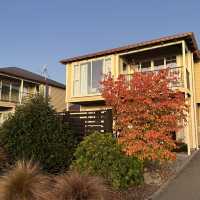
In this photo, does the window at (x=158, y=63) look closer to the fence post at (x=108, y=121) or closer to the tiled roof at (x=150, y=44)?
the tiled roof at (x=150, y=44)

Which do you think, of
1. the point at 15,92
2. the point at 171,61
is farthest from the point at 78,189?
the point at 15,92

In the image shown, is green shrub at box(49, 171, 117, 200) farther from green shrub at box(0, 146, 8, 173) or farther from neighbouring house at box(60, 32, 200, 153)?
neighbouring house at box(60, 32, 200, 153)

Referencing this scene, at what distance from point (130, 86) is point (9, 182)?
492cm

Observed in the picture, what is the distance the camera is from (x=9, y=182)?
561cm

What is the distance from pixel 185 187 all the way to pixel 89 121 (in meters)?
4.70

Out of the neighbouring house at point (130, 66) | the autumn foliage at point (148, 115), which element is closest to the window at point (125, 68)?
the neighbouring house at point (130, 66)

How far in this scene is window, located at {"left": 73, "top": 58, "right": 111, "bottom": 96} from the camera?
56.1 feet

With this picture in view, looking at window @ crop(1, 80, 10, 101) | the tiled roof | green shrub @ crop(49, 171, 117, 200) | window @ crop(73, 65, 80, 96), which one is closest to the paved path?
green shrub @ crop(49, 171, 117, 200)

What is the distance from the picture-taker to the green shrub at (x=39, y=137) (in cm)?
840

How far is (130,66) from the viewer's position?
60.2 feet

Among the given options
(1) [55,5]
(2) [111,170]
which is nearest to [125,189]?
(2) [111,170]

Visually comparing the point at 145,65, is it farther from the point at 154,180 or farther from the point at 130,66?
the point at 154,180

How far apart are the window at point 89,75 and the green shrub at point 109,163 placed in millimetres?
9295

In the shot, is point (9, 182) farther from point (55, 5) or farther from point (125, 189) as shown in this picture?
point (55, 5)
